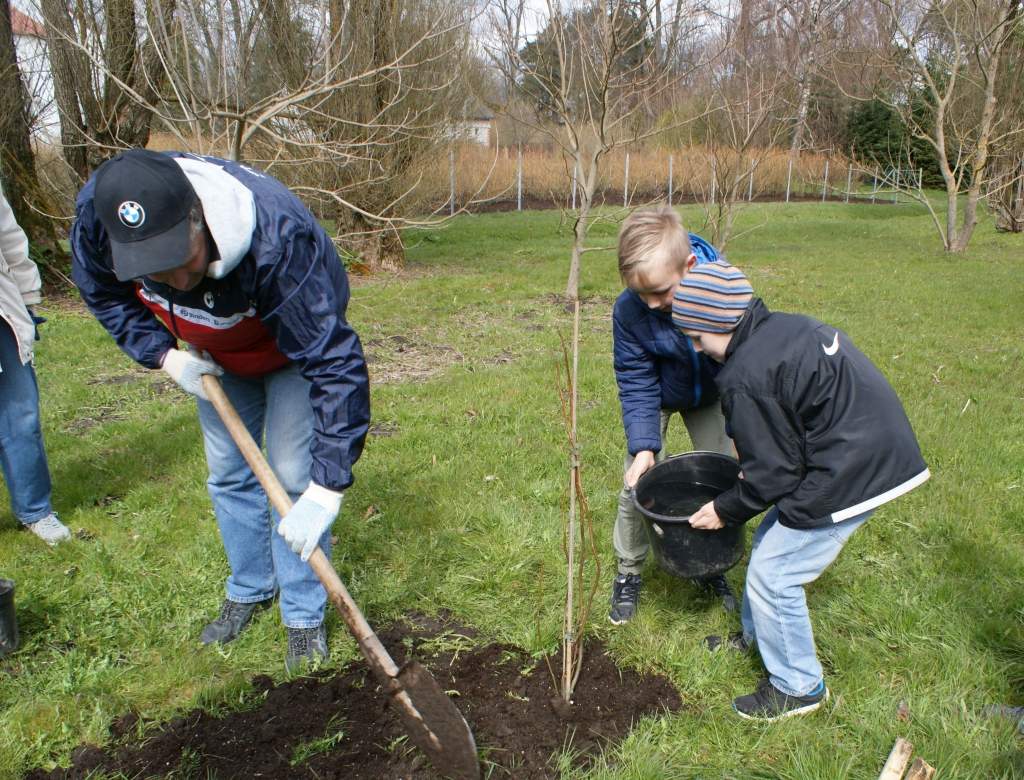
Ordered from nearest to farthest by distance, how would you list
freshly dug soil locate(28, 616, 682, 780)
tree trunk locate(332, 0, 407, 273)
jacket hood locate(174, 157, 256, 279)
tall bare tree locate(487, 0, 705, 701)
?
jacket hood locate(174, 157, 256, 279) < freshly dug soil locate(28, 616, 682, 780) < tall bare tree locate(487, 0, 705, 701) < tree trunk locate(332, 0, 407, 273)

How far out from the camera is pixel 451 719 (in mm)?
2180

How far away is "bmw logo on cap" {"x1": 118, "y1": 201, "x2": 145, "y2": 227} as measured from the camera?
1.80 metres

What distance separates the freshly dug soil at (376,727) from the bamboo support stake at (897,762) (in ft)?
2.39

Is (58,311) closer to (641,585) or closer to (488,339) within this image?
(488,339)

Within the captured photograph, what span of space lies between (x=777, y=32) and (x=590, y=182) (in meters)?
7.69

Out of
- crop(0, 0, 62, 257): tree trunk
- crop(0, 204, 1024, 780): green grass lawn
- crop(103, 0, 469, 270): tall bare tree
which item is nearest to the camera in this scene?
crop(0, 204, 1024, 780): green grass lawn

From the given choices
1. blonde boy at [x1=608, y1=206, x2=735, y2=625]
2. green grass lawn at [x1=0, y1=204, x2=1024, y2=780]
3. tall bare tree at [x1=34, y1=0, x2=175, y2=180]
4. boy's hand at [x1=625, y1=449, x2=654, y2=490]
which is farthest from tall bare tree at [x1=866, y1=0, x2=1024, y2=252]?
boy's hand at [x1=625, y1=449, x2=654, y2=490]

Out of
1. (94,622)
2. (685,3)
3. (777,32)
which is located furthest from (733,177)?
(94,622)

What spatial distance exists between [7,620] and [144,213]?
1.85 m

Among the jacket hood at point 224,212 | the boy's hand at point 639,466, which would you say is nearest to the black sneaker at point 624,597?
the boy's hand at point 639,466

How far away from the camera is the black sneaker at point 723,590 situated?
3.04 meters

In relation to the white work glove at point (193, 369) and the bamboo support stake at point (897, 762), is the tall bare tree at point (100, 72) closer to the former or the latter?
the white work glove at point (193, 369)

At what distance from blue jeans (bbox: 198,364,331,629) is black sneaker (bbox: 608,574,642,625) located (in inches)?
44.6

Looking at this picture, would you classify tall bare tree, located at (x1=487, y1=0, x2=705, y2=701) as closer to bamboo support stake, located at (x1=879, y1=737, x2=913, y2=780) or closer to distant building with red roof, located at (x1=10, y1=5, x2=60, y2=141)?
bamboo support stake, located at (x1=879, y1=737, x2=913, y2=780)
